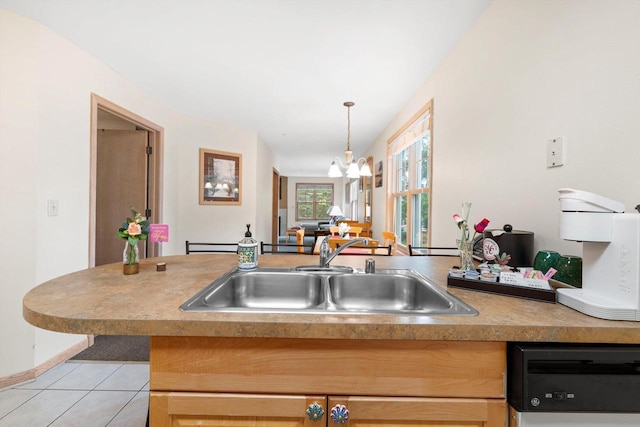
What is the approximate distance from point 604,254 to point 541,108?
2.93 ft

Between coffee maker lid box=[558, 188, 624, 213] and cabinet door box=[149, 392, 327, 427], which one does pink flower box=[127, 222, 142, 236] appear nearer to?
cabinet door box=[149, 392, 327, 427]

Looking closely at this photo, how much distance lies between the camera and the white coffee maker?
77 centimetres

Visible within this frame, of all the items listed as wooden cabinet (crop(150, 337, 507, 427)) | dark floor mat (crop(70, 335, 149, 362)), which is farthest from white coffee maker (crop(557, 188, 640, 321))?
dark floor mat (crop(70, 335, 149, 362))

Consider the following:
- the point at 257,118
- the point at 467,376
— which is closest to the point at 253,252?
the point at 467,376

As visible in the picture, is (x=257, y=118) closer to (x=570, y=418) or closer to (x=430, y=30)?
(x=430, y=30)

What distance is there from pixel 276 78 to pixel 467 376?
294cm

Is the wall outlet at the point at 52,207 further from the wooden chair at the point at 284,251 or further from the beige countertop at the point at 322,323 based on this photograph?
the beige countertop at the point at 322,323

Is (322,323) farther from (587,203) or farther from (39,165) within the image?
(39,165)

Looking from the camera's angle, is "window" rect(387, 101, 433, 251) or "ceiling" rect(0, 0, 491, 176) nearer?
"ceiling" rect(0, 0, 491, 176)

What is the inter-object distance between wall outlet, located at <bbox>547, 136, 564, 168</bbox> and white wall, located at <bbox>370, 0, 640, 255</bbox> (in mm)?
25

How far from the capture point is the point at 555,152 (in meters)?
1.33

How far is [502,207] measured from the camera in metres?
1.74

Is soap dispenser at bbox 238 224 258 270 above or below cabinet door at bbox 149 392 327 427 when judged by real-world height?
above

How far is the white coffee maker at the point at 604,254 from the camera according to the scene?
0.77 m
